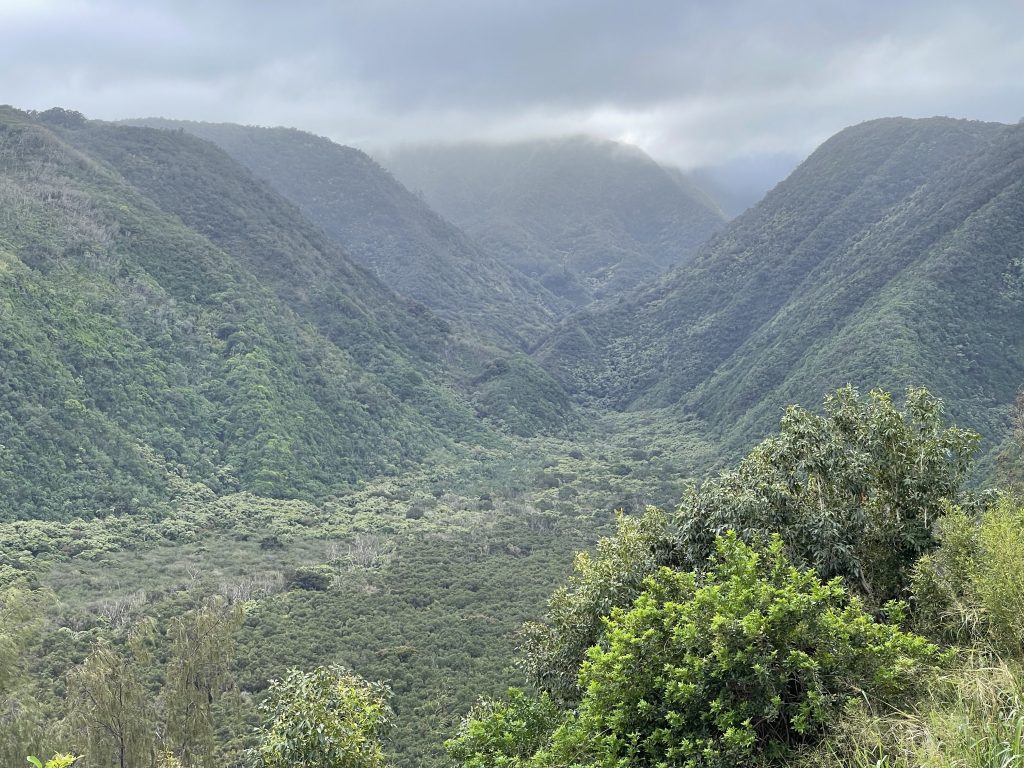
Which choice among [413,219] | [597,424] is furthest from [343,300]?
[413,219]

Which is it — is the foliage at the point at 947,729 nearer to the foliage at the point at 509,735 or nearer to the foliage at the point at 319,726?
the foliage at the point at 509,735

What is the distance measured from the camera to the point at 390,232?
453 ft

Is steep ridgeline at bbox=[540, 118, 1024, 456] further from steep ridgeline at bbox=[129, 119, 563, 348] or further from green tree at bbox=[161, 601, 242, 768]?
green tree at bbox=[161, 601, 242, 768]

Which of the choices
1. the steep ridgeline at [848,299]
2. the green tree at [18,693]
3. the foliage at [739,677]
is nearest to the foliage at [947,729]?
the foliage at [739,677]

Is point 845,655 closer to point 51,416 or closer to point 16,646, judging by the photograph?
point 16,646

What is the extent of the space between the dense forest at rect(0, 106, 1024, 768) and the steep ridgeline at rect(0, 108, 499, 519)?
12.6 inches

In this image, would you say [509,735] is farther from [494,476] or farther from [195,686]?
[494,476]

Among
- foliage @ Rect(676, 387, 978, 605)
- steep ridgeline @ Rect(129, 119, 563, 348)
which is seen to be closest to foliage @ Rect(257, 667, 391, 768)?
foliage @ Rect(676, 387, 978, 605)

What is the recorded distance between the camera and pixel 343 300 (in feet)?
283

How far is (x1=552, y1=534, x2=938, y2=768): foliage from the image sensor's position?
760cm

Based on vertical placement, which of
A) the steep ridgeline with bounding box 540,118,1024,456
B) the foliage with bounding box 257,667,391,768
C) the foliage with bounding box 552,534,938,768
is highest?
the steep ridgeline with bounding box 540,118,1024,456

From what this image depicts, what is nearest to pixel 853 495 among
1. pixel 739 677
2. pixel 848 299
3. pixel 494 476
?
pixel 739 677

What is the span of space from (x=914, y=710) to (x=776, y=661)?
1.23 metres

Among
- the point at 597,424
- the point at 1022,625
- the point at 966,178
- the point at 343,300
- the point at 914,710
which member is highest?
the point at 966,178
